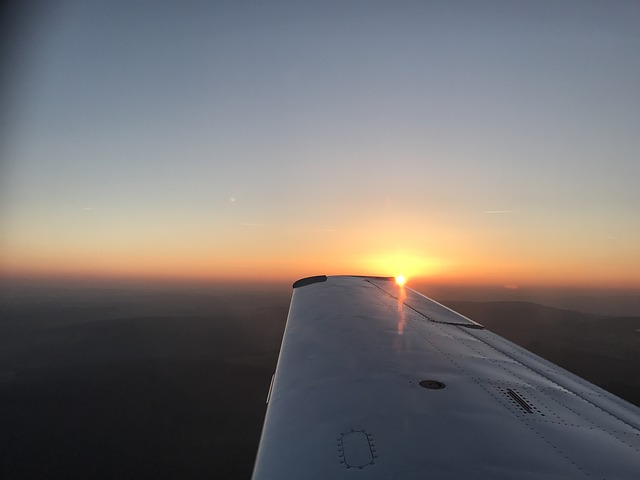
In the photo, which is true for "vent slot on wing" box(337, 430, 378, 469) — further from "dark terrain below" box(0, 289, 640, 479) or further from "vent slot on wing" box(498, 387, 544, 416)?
"dark terrain below" box(0, 289, 640, 479)

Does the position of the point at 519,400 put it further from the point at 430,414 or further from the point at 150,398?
the point at 150,398

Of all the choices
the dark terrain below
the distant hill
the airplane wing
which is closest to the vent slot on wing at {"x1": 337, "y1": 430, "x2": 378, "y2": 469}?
the airplane wing

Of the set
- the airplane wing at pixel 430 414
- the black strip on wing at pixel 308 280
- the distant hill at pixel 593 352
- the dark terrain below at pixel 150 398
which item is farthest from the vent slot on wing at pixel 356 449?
the distant hill at pixel 593 352

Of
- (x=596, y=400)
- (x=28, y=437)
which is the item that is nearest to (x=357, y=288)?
(x=596, y=400)

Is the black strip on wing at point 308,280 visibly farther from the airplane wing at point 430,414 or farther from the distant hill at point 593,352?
the distant hill at point 593,352

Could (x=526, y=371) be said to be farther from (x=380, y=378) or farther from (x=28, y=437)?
(x=28, y=437)

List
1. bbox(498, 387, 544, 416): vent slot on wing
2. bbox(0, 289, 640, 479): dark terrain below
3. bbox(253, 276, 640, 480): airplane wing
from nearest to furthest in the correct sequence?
1. bbox(253, 276, 640, 480): airplane wing
2. bbox(498, 387, 544, 416): vent slot on wing
3. bbox(0, 289, 640, 479): dark terrain below

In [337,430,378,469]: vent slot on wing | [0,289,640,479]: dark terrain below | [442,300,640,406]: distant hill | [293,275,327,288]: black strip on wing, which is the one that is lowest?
[0,289,640,479]: dark terrain below

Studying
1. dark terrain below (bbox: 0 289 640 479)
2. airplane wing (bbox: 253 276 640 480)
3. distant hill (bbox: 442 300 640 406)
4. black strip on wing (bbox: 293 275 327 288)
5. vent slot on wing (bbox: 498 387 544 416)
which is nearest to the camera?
airplane wing (bbox: 253 276 640 480)
